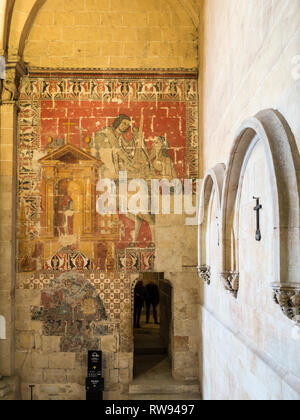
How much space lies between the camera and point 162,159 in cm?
826

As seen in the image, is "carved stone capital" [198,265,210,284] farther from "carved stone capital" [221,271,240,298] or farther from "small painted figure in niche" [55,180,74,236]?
"small painted figure in niche" [55,180,74,236]

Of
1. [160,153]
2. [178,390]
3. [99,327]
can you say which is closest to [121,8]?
[160,153]

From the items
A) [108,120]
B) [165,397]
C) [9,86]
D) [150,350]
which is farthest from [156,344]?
[9,86]

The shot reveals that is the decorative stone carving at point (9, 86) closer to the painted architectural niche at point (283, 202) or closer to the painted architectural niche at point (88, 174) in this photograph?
the painted architectural niche at point (88, 174)

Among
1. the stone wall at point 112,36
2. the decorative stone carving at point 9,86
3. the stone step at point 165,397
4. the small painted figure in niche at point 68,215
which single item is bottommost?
the stone step at point 165,397

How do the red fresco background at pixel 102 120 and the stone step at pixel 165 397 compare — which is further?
the red fresco background at pixel 102 120

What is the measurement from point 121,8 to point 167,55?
49.0 inches

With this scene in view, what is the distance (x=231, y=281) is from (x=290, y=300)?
1.90 meters

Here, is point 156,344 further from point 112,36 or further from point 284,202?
point 284,202

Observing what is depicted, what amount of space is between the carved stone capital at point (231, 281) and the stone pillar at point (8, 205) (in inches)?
173

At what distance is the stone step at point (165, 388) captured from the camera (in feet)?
25.3

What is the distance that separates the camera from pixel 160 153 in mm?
8266

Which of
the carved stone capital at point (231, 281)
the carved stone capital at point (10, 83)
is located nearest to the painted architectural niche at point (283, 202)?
the carved stone capital at point (231, 281)

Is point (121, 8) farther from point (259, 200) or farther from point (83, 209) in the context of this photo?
point (259, 200)
